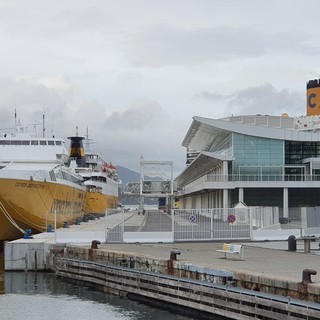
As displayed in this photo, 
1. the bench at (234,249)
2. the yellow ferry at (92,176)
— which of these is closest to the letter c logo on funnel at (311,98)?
the yellow ferry at (92,176)

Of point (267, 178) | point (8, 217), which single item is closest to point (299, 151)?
point (267, 178)

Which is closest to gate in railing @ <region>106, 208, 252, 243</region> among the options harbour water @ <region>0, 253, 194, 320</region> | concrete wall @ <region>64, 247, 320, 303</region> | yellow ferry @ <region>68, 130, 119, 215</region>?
concrete wall @ <region>64, 247, 320, 303</region>

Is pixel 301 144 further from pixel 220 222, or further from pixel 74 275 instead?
pixel 74 275

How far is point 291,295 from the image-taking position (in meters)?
15.0

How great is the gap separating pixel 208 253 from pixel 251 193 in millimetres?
33797

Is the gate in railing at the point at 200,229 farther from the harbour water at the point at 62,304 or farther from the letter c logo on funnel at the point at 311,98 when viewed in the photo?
the letter c logo on funnel at the point at 311,98

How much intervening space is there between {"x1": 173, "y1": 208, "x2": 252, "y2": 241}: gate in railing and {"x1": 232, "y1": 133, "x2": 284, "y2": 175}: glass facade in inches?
982

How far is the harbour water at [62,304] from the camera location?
63.3 feet

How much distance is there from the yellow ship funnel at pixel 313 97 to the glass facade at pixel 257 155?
995 inches

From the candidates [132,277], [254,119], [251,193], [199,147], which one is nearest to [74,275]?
[132,277]

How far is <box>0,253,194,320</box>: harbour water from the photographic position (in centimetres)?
1928

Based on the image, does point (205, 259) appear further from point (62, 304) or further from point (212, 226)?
point (212, 226)

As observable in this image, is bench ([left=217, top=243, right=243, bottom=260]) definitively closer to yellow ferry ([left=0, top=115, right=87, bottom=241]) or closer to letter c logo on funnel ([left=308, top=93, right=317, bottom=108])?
yellow ferry ([left=0, top=115, right=87, bottom=241])

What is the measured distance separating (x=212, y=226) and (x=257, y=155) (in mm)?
27042
